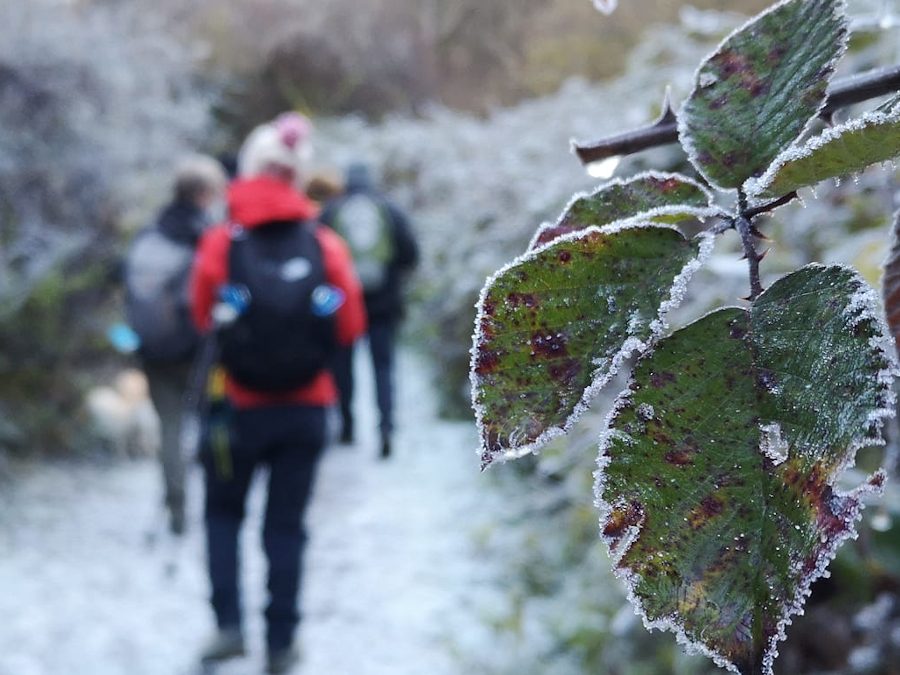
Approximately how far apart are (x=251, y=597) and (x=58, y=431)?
199 centimetres

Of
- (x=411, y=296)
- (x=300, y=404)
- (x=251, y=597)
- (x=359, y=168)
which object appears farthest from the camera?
(x=411, y=296)

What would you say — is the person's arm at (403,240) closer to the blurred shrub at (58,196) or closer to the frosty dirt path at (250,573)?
the frosty dirt path at (250,573)

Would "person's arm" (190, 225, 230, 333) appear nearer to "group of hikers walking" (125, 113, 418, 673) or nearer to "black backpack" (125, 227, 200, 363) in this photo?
"group of hikers walking" (125, 113, 418, 673)

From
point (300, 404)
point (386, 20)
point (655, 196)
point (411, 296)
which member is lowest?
point (655, 196)

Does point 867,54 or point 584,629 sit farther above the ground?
point 867,54

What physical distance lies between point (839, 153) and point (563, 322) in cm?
12

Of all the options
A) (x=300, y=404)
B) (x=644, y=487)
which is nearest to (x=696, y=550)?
(x=644, y=487)

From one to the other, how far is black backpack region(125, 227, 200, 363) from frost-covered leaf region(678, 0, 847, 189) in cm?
329

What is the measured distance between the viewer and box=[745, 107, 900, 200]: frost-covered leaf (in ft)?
1.11

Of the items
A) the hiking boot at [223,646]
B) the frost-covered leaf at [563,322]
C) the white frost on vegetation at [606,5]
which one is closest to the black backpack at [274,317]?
the hiking boot at [223,646]

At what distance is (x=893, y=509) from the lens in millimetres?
1819

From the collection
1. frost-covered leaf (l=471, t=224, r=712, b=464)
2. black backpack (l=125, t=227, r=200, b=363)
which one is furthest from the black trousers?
frost-covered leaf (l=471, t=224, r=712, b=464)

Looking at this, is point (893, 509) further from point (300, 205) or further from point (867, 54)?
point (300, 205)

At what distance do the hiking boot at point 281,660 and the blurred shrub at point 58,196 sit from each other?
7.56ft
